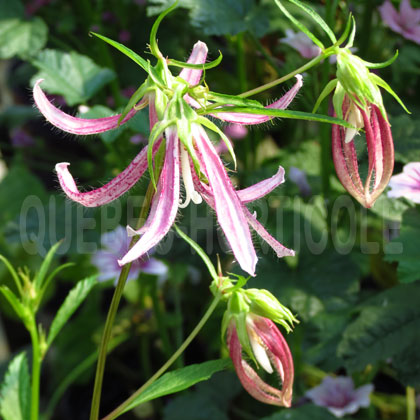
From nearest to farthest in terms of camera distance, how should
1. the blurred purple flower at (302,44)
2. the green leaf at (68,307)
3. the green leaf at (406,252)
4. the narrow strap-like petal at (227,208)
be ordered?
the narrow strap-like petal at (227,208), the green leaf at (68,307), the green leaf at (406,252), the blurred purple flower at (302,44)

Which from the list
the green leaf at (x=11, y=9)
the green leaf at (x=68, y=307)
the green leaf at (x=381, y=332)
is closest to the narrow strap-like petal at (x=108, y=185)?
the green leaf at (x=68, y=307)

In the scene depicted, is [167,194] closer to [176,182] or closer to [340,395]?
[176,182]

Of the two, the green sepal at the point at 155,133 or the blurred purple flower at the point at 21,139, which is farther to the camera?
the blurred purple flower at the point at 21,139

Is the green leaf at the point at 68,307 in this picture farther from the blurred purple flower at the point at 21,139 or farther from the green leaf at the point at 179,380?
the blurred purple flower at the point at 21,139

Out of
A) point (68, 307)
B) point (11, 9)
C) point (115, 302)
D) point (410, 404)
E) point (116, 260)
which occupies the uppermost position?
point (11, 9)

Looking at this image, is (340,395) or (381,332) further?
(340,395)

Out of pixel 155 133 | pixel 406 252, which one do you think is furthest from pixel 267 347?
pixel 406 252

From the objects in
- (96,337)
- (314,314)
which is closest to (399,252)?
(314,314)
